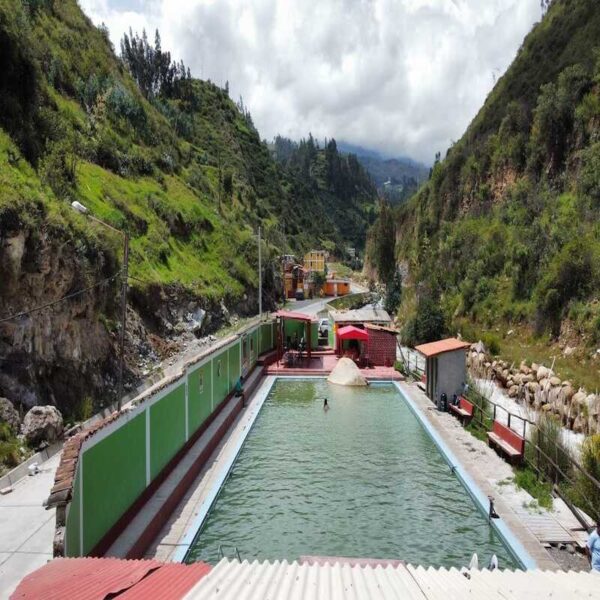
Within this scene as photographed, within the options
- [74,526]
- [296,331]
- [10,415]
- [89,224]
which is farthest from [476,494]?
[296,331]

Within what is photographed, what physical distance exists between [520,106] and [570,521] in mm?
34553

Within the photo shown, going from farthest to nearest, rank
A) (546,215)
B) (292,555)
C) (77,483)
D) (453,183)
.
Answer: (453,183)
(546,215)
(292,555)
(77,483)

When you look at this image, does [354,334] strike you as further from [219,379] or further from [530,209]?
[530,209]

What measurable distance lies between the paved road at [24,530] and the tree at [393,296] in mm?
43811

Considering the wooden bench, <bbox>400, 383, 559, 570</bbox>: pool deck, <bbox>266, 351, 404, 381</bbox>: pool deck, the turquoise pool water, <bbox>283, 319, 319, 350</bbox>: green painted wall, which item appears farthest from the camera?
<bbox>283, 319, 319, 350</bbox>: green painted wall

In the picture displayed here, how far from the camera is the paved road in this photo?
→ 285 inches

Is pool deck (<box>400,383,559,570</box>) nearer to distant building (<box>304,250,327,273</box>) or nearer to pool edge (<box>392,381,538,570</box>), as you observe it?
pool edge (<box>392,381,538,570</box>)

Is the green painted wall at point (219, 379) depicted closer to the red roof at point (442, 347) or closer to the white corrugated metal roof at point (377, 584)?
the red roof at point (442, 347)

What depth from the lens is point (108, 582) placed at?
4.96 m

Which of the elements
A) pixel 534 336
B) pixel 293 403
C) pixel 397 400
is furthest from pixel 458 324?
pixel 293 403

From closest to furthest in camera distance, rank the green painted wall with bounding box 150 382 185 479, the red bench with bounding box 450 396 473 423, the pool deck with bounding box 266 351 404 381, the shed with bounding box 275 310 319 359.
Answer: the green painted wall with bounding box 150 382 185 479, the red bench with bounding box 450 396 473 423, the pool deck with bounding box 266 351 404 381, the shed with bounding box 275 310 319 359

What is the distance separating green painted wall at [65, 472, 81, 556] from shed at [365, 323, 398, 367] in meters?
21.8

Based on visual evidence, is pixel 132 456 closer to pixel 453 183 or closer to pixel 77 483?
pixel 77 483

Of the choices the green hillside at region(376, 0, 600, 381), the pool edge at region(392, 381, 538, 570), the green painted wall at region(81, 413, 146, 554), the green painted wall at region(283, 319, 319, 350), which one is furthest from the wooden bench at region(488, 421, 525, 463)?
the green painted wall at region(283, 319, 319, 350)
